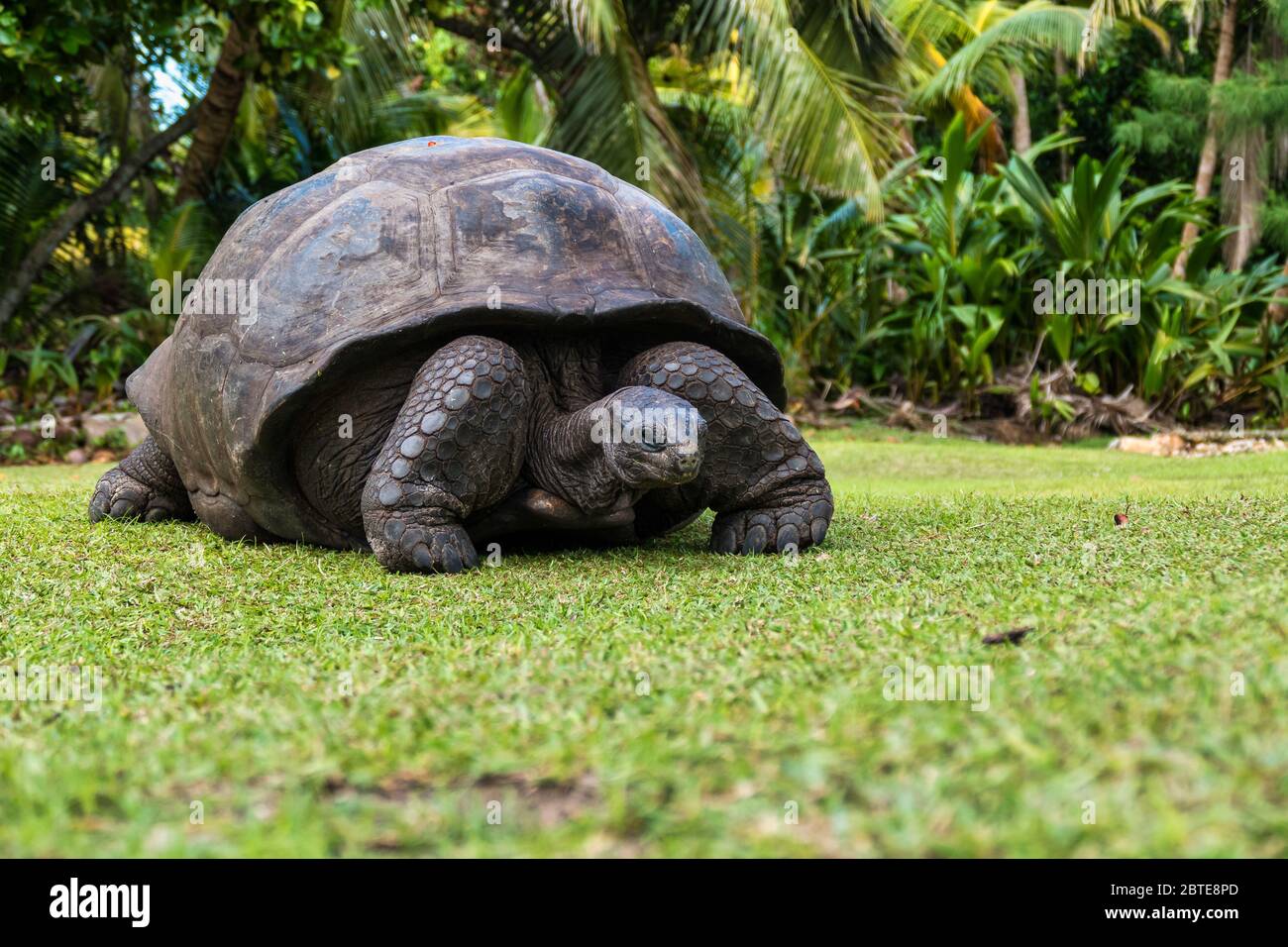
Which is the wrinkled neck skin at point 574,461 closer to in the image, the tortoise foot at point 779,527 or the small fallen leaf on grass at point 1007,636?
the tortoise foot at point 779,527

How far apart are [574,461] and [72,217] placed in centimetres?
855

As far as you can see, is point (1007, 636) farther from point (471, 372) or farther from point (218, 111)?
point (218, 111)

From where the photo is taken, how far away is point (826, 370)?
11.8 metres

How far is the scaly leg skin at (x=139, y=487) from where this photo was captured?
14.0 feet

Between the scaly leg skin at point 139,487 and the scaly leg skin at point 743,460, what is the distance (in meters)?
1.93

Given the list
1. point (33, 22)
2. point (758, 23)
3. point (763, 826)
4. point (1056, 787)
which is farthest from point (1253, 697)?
point (758, 23)

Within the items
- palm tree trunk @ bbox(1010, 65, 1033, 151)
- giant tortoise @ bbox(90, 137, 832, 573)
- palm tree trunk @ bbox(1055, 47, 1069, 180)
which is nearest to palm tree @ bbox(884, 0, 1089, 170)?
palm tree trunk @ bbox(1010, 65, 1033, 151)

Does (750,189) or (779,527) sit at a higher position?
(750,189)

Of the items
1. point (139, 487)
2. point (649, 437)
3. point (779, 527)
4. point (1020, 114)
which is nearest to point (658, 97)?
point (139, 487)

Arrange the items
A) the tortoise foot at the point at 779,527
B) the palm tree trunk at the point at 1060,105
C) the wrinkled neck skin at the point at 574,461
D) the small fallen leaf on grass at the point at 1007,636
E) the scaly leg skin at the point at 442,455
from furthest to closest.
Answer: the palm tree trunk at the point at 1060,105 < the tortoise foot at the point at 779,527 < the wrinkled neck skin at the point at 574,461 < the scaly leg skin at the point at 442,455 < the small fallen leaf on grass at the point at 1007,636

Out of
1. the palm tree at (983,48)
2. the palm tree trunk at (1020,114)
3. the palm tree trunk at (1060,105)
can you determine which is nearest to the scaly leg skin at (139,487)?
the palm tree at (983,48)

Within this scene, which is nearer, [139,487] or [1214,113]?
[139,487]

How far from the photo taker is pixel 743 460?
11.3 ft

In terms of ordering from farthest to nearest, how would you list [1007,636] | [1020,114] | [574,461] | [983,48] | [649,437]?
[1020,114]
[983,48]
[574,461]
[649,437]
[1007,636]
